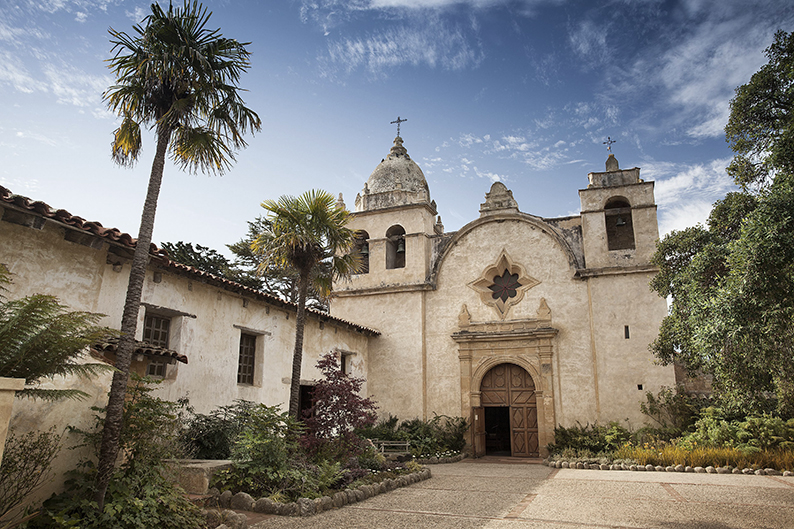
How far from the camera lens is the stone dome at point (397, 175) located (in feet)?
67.1

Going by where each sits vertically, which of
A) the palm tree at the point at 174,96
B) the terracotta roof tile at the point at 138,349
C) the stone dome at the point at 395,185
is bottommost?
the terracotta roof tile at the point at 138,349

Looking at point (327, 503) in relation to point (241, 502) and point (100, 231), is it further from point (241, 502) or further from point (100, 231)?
point (100, 231)

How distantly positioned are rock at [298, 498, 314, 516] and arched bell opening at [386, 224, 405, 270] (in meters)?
12.5

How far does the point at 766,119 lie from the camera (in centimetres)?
852

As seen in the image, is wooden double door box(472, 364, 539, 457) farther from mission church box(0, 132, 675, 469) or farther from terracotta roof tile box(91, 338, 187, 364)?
terracotta roof tile box(91, 338, 187, 364)

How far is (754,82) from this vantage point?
28.1ft

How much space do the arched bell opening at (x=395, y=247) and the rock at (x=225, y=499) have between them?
497 inches

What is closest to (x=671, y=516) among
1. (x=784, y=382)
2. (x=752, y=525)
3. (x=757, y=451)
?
(x=752, y=525)

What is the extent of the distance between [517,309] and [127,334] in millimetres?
13109

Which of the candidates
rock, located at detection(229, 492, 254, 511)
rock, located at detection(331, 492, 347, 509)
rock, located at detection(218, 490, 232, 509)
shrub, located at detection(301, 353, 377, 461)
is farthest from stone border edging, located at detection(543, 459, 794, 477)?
rock, located at detection(218, 490, 232, 509)

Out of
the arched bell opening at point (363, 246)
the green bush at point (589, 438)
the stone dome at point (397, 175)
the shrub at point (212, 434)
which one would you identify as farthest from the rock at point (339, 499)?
the stone dome at point (397, 175)

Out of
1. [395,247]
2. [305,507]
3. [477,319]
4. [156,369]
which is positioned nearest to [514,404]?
[477,319]

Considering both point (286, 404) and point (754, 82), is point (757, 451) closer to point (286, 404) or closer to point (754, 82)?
Answer: point (754, 82)

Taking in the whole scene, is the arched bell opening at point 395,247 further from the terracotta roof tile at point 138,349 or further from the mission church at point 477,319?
the terracotta roof tile at point 138,349
